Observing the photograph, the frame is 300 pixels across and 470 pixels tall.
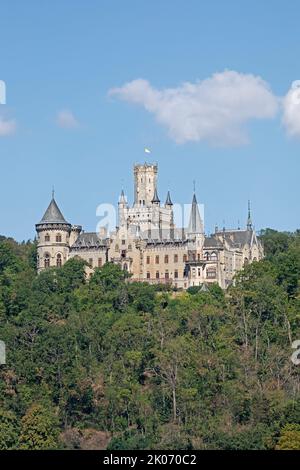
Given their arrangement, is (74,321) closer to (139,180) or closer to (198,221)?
(198,221)

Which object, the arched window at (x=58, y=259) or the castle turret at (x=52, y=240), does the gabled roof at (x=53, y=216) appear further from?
the arched window at (x=58, y=259)

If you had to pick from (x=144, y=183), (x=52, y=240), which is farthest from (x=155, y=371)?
(x=144, y=183)

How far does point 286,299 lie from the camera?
99188mm

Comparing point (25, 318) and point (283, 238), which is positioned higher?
point (283, 238)

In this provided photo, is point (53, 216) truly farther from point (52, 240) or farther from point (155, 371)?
point (155, 371)

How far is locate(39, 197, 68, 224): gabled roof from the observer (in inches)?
4680

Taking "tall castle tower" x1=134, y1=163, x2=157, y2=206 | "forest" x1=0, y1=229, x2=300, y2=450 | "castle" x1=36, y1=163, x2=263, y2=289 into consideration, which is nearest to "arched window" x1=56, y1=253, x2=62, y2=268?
"castle" x1=36, y1=163, x2=263, y2=289

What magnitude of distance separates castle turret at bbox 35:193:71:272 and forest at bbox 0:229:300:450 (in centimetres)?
1310

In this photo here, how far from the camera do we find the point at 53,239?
118 meters
